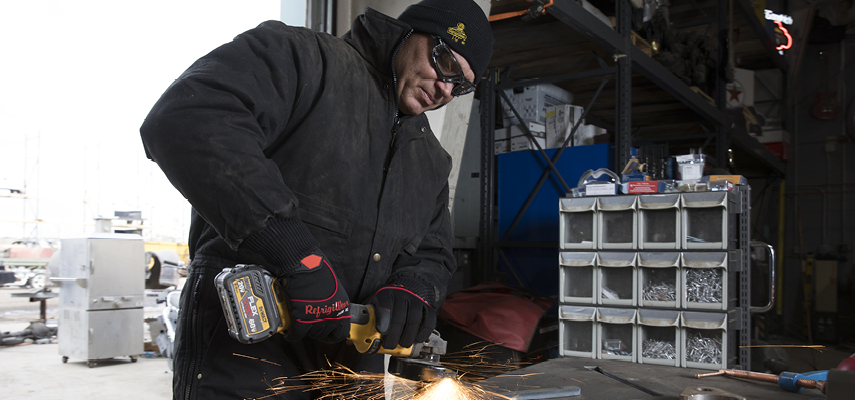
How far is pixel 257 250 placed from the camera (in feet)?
3.41

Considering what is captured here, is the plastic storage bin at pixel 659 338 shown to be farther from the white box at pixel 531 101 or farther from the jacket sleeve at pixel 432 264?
the white box at pixel 531 101

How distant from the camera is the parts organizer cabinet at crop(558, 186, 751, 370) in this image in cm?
261

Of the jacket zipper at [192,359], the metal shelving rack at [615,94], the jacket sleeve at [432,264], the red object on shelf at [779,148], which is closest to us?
the jacket zipper at [192,359]

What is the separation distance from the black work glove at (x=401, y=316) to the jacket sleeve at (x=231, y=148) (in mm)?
292

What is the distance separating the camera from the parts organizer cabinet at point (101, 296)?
5137mm

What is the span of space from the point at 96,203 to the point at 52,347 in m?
8.77

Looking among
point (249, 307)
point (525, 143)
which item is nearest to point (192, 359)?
point (249, 307)

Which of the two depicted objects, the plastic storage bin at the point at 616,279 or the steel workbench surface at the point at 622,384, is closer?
the steel workbench surface at the point at 622,384

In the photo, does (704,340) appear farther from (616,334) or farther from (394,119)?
(394,119)

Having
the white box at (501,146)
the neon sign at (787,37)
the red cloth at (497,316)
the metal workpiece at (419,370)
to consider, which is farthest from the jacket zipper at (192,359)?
the neon sign at (787,37)

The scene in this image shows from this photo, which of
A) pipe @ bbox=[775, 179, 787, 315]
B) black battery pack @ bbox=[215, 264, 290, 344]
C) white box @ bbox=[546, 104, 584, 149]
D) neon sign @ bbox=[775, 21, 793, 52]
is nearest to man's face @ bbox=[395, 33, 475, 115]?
black battery pack @ bbox=[215, 264, 290, 344]

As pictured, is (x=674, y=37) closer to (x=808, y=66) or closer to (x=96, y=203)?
(x=808, y=66)

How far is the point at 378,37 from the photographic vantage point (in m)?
1.38

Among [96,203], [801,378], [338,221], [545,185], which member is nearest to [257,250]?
[338,221]
